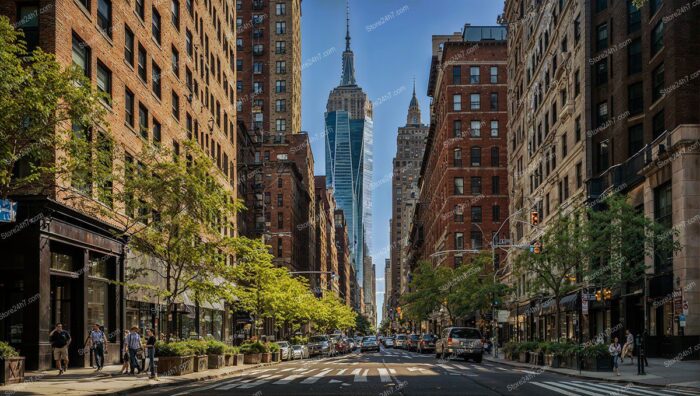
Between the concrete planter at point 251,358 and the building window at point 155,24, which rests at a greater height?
the building window at point 155,24

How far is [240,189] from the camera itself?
82875mm

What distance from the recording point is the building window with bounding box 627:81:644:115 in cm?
4747

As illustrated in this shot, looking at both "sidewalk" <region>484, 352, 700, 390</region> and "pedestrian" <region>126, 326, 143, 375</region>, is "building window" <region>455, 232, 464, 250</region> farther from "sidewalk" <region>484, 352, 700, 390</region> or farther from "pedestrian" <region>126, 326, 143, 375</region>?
"pedestrian" <region>126, 326, 143, 375</region>

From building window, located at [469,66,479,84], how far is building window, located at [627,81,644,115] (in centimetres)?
5875

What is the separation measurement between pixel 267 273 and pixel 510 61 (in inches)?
1705

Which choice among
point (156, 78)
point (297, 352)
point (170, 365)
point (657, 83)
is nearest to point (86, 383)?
point (170, 365)

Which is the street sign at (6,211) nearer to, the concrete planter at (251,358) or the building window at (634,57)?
the concrete planter at (251,358)

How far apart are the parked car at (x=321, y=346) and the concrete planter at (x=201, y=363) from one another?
3438 cm

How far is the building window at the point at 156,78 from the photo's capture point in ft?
153

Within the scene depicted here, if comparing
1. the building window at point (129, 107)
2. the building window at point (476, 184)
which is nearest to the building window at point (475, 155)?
the building window at point (476, 184)

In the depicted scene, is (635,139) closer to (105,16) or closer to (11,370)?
(105,16)

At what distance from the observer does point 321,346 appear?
71.0 m

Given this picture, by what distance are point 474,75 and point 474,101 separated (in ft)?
11.5

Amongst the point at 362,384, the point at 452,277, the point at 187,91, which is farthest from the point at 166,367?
the point at 452,277
